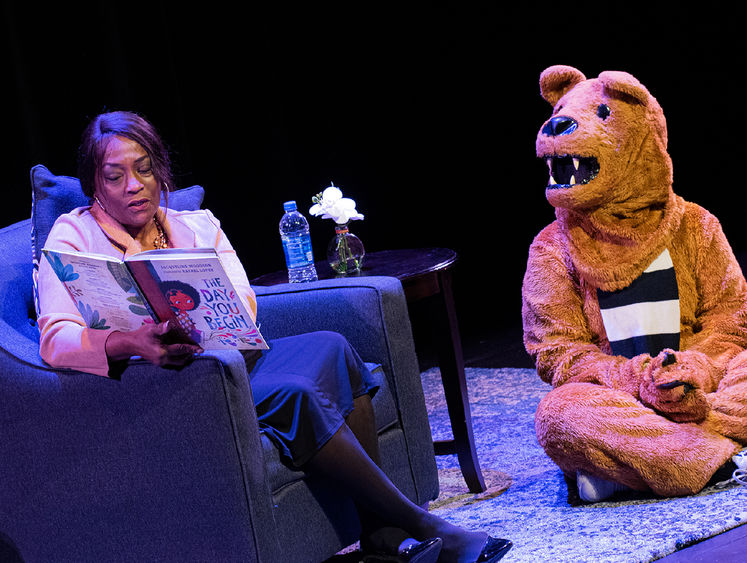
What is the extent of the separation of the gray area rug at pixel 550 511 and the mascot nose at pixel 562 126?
36.6 inches

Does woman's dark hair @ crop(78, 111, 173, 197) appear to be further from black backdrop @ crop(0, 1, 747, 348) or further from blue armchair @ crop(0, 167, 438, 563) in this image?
black backdrop @ crop(0, 1, 747, 348)

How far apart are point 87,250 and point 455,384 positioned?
116cm

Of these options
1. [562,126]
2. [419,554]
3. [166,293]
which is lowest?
[419,554]

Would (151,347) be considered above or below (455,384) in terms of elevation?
above

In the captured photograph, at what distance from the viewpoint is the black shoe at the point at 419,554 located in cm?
178

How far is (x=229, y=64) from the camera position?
3902 millimetres

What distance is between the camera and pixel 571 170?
2.26m

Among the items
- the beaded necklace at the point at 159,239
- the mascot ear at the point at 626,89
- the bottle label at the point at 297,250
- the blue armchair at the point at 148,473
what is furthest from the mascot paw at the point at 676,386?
the beaded necklace at the point at 159,239

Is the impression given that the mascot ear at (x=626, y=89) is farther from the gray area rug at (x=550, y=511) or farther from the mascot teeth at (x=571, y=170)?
the gray area rug at (x=550, y=511)

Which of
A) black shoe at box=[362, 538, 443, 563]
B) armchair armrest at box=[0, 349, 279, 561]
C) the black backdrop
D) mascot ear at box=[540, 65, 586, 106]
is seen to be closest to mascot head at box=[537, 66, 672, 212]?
mascot ear at box=[540, 65, 586, 106]

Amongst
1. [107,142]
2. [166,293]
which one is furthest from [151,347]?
[107,142]

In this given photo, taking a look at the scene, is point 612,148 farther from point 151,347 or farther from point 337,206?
point 151,347

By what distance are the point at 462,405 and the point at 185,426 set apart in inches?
43.9

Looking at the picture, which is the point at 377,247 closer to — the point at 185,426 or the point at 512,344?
the point at 512,344
